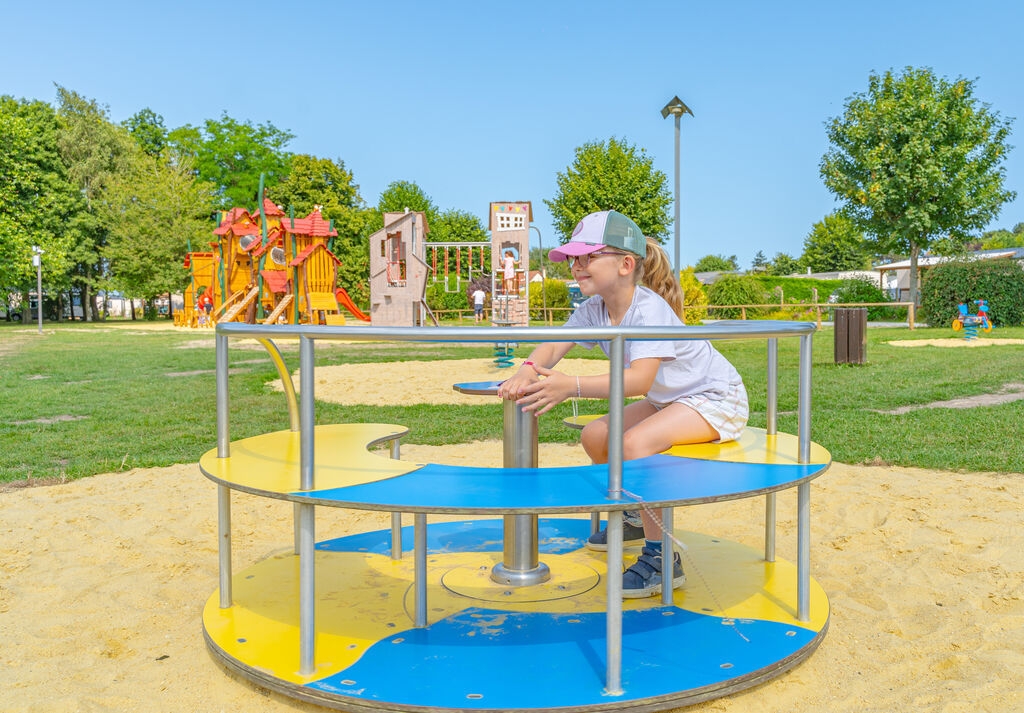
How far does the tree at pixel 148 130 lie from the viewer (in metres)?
52.2

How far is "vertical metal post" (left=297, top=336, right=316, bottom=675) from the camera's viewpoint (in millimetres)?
2072

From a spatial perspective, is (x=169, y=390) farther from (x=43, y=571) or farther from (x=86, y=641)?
(x=86, y=641)

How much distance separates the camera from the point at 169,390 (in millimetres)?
10242

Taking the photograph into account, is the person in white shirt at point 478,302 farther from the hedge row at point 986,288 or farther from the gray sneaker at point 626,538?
the gray sneaker at point 626,538

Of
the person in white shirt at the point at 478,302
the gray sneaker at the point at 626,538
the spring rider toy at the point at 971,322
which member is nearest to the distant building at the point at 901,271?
the spring rider toy at the point at 971,322

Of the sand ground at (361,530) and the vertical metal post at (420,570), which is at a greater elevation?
the vertical metal post at (420,570)

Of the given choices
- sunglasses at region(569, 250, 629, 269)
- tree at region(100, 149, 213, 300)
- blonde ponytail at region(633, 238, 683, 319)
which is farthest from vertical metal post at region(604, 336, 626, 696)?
tree at region(100, 149, 213, 300)

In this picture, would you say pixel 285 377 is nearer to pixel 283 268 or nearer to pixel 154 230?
pixel 283 268

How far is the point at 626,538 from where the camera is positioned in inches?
148

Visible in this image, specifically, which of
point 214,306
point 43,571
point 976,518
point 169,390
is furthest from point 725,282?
point 43,571

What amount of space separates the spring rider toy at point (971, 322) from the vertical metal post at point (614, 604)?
19558mm

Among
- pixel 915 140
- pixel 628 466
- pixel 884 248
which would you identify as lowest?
pixel 628 466

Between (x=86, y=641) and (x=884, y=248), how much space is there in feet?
114

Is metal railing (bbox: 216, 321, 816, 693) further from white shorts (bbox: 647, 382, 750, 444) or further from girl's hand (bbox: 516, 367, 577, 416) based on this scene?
white shorts (bbox: 647, 382, 750, 444)
